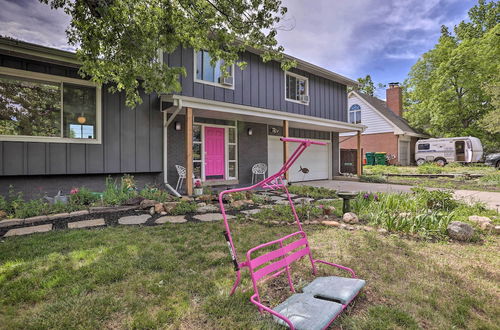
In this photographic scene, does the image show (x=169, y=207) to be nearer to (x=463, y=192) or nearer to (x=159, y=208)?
(x=159, y=208)

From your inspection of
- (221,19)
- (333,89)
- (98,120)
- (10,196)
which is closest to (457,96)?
(333,89)

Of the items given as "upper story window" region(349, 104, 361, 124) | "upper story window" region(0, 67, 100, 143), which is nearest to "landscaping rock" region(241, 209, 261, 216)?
"upper story window" region(0, 67, 100, 143)

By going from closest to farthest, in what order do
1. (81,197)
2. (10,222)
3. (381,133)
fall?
(10,222), (81,197), (381,133)

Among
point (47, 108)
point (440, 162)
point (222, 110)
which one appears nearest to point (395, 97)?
point (440, 162)

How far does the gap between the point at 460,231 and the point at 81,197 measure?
261 inches

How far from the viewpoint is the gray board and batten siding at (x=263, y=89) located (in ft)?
24.9

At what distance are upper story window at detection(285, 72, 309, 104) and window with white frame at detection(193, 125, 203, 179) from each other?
13.4ft

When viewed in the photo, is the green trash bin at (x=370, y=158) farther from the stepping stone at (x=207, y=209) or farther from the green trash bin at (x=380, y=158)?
the stepping stone at (x=207, y=209)

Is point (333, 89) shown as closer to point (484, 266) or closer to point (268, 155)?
point (268, 155)

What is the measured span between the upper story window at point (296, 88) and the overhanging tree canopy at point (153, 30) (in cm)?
526

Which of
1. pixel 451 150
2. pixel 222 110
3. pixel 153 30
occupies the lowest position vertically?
pixel 451 150

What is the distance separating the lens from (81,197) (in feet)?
17.7

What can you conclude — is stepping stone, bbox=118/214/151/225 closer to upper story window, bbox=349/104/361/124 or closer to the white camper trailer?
upper story window, bbox=349/104/361/124

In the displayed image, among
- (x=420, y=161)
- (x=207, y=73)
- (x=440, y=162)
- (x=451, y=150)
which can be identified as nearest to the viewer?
(x=207, y=73)
